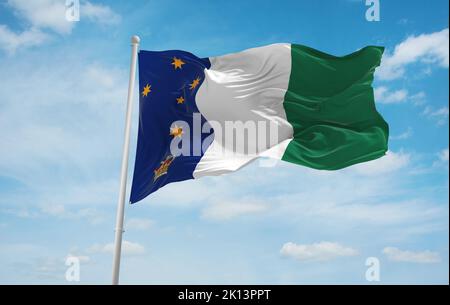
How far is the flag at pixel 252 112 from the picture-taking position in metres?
11.5

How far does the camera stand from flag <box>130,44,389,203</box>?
11492 mm

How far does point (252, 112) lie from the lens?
1231cm

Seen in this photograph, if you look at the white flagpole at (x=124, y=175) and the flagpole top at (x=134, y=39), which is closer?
the white flagpole at (x=124, y=175)

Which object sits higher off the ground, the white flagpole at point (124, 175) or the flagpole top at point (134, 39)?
the flagpole top at point (134, 39)

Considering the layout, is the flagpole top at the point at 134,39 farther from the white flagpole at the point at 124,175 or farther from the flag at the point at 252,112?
the flag at the point at 252,112

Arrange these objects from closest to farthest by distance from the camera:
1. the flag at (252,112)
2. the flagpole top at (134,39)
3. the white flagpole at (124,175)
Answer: the white flagpole at (124,175) < the flag at (252,112) < the flagpole top at (134,39)

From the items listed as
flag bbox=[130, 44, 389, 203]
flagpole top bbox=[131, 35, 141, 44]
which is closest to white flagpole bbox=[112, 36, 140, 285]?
flagpole top bbox=[131, 35, 141, 44]

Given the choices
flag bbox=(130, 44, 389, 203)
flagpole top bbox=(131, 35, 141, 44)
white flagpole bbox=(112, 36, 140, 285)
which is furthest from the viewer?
flagpole top bbox=(131, 35, 141, 44)

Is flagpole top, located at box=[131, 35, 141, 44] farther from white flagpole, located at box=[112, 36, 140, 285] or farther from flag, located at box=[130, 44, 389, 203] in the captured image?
flag, located at box=[130, 44, 389, 203]

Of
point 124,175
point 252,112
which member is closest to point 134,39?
point 252,112

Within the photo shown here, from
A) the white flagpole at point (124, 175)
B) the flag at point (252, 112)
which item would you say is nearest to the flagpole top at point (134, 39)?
the white flagpole at point (124, 175)

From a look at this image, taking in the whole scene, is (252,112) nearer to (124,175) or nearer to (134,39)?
(134,39)

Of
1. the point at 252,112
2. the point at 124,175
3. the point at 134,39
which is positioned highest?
the point at 134,39

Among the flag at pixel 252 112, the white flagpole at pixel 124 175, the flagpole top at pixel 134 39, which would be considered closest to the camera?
the white flagpole at pixel 124 175
